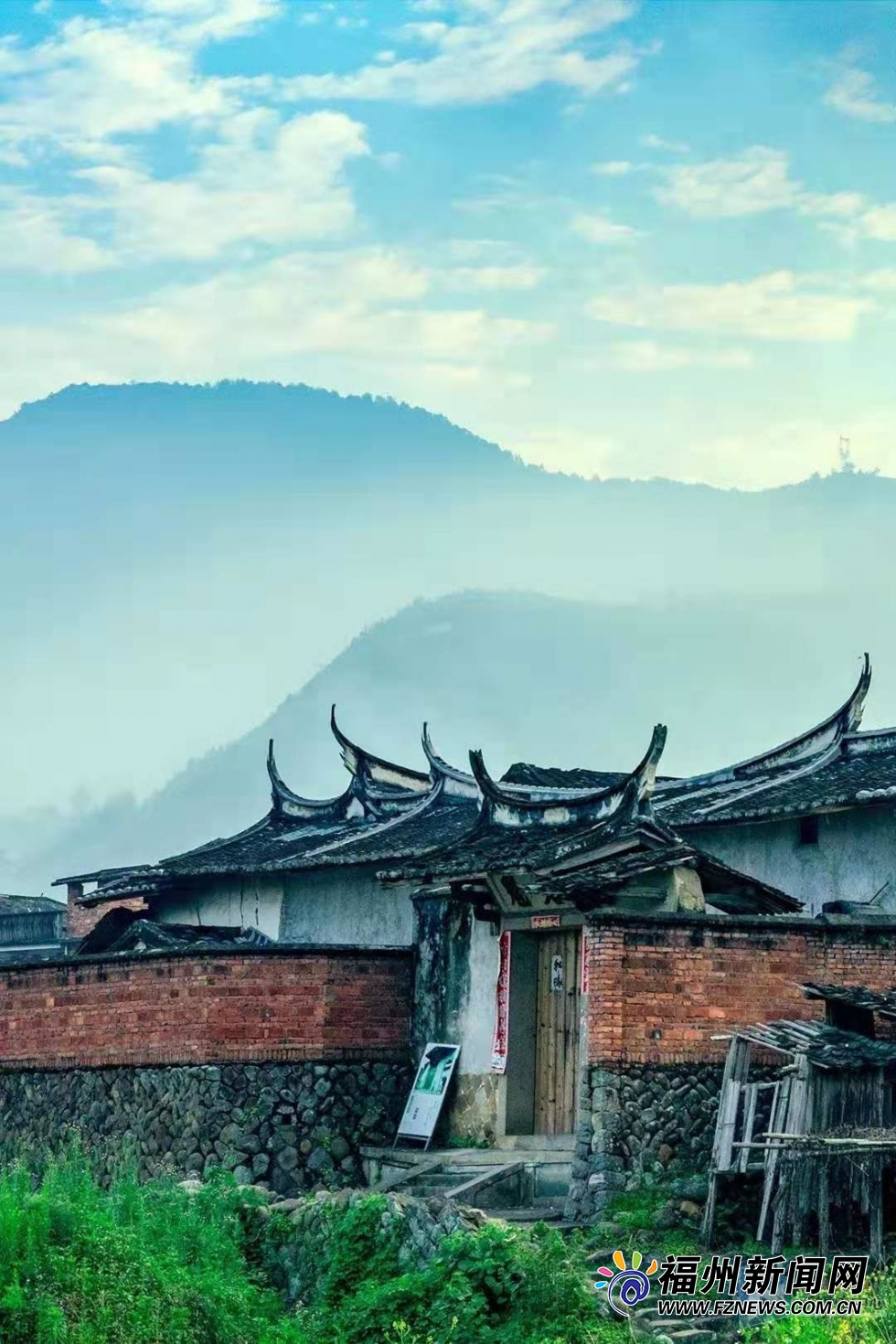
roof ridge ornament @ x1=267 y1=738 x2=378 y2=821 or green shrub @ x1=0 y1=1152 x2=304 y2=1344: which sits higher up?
roof ridge ornament @ x1=267 y1=738 x2=378 y2=821

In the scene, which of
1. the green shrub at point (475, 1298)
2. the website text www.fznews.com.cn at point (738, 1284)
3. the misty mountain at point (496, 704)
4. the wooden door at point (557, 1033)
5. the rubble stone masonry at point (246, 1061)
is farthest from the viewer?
the misty mountain at point (496, 704)

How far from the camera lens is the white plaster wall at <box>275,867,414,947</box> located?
27.5 meters

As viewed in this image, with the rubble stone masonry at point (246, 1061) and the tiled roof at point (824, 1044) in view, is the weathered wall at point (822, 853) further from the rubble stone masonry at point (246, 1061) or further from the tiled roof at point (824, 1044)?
the tiled roof at point (824, 1044)

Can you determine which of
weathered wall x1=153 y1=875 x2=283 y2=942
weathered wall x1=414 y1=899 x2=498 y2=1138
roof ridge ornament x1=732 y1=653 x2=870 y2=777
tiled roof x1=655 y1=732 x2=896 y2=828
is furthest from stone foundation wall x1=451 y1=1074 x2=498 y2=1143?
roof ridge ornament x1=732 y1=653 x2=870 y2=777

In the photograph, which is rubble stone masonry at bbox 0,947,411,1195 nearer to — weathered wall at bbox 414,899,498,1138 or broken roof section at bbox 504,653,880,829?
weathered wall at bbox 414,899,498,1138

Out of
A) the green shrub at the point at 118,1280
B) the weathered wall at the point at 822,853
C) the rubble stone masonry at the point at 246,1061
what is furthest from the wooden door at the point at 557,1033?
the weathered wall at the point at 822,853

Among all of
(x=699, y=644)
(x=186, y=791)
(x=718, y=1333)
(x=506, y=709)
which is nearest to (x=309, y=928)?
(x=718, y=1333)

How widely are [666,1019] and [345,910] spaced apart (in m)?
10.6

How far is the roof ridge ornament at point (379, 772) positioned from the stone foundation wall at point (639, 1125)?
569 inches

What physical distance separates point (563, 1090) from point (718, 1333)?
21.8ft

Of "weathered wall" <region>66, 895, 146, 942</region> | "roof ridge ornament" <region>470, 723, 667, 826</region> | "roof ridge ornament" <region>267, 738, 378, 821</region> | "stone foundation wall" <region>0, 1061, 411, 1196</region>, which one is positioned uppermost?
"roof ridge ornament" <region>267, 738, 378, 821</region>

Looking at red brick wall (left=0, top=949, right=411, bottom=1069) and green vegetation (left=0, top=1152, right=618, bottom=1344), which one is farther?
red brick wall (left=0, top=949, right=411, bottom=1069)

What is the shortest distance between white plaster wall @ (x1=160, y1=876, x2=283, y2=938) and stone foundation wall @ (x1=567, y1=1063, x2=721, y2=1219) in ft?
40.3

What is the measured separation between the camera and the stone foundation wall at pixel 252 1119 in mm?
21531
